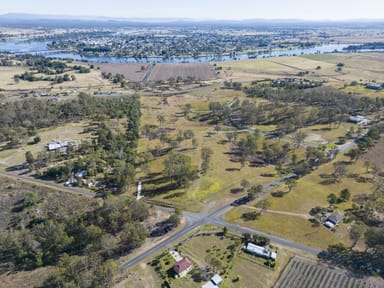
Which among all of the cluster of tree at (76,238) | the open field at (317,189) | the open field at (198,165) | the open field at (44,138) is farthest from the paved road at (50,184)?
the open field at (317,189)

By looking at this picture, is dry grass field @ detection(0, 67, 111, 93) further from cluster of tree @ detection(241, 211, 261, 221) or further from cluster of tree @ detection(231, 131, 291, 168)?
cluster of tree @ detection(241, 211, 261, 221)

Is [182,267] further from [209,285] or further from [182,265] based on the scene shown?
[209,285]

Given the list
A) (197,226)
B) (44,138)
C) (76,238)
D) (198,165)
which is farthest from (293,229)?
(44,138)

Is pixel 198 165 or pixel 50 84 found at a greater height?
pixel 50 84

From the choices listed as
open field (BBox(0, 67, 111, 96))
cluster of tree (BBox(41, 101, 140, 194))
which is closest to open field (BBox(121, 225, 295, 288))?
cluster of tree (BBox(41, 101, 140, 194))

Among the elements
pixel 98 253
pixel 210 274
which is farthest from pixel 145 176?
pixel 210 274

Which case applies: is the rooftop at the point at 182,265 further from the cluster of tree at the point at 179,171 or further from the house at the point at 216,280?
the cluster of tree at the point at 179,171

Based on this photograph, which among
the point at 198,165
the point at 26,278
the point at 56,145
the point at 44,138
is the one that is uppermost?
the point at 56,145
